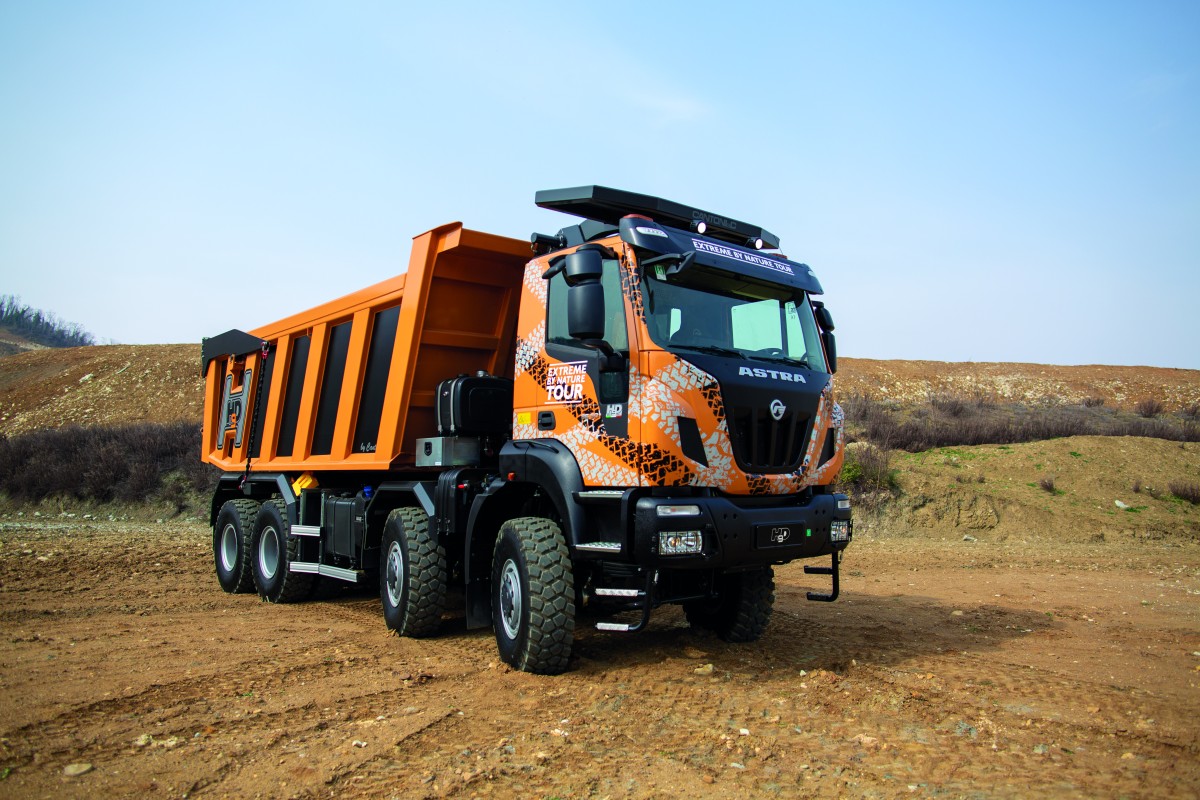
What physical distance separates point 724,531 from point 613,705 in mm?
1270

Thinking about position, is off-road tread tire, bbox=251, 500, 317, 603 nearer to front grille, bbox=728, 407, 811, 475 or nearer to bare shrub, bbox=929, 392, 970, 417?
front grille, bbox=728, 407, 811, 475

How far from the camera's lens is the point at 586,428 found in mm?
5801

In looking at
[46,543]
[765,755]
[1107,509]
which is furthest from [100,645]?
[1107,509]

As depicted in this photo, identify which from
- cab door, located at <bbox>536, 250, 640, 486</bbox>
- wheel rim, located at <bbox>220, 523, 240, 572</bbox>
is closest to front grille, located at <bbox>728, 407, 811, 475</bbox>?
cab door, located at <bbox>536, 250, 640, 486</bbox>

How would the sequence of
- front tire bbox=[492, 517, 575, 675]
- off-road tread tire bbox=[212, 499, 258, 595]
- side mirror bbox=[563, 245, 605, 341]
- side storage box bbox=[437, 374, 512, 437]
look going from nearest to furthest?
side mirror bbox=[563, 245, 605, 341], front tire bbox=[492, 517, 575, 675], side storage box bbox=[437, 374, 512, 437], off-road tread tire bbox=[212, 499, 258, 595]

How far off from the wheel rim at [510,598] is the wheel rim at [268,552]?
452 centimetres

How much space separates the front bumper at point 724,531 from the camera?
5.29m

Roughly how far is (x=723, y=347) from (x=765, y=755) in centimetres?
272

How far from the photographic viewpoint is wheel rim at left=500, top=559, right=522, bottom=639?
6.03 metres

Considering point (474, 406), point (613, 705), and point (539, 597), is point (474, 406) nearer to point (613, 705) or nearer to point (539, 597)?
point (539, 597)

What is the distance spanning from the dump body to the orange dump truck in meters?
0.02

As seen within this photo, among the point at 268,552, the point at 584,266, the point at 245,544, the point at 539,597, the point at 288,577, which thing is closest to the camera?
the point at 584,266

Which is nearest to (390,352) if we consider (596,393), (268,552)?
(596,393)

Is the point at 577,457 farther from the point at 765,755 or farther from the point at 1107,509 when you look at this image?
the point at 1107,509
